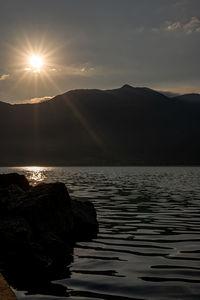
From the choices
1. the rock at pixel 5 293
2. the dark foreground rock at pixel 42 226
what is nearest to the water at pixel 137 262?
the dark foreground rock at pixel 42 226

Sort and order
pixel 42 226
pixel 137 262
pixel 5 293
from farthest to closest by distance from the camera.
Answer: pixel 42 226, pixel 137 262, pixel 5 293

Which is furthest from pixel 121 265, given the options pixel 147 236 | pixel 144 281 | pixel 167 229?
pixel 167 229

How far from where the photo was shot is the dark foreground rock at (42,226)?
12.6 metres

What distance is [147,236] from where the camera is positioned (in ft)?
56.7

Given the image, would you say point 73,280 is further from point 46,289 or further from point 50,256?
point 50,256

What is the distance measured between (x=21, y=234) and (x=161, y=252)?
4.93m

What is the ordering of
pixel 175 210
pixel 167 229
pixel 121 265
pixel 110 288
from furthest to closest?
pixel 175 210
pixel 167 229
pixel 121 265
pixel 110 288

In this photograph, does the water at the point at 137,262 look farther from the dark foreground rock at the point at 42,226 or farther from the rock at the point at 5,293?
the rock at the point at 5,293

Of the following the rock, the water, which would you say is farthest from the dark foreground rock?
the rock

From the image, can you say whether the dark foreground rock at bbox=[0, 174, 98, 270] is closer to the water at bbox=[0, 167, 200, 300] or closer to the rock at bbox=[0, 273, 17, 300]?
the water at bbox=[0, 167, 200, 300]

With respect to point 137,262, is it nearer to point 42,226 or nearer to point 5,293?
point 42,226

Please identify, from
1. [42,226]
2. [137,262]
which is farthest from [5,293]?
[42,226]

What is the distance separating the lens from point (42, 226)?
51.2ft

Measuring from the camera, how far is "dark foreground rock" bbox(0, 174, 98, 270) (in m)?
12.6
